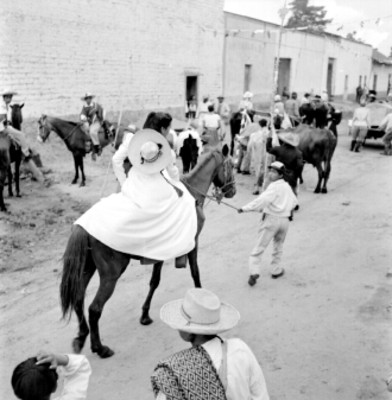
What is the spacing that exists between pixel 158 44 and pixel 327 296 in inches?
598

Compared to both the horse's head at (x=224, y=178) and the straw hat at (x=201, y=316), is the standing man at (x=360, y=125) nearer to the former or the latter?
the horse's head at (x=224, y=178)

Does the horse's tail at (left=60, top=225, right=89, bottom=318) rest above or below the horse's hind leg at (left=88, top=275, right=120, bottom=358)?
above

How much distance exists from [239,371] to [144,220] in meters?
2.30

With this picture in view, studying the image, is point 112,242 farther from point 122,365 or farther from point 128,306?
point 128,306

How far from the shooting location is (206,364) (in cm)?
207

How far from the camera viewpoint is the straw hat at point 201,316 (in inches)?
85.3

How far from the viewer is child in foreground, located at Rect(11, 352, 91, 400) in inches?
82.0

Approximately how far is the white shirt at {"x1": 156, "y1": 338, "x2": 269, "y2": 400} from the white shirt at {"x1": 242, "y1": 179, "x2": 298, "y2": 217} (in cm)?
350

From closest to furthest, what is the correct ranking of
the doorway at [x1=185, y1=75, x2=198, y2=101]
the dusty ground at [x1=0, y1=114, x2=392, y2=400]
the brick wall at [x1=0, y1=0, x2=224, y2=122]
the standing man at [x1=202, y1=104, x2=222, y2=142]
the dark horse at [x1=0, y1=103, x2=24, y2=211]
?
1. the dusty ground at [x1=0, y1=114, x2=392, y2=400]
2. the dark horse at [x1=0, y1=103, x2=24, y2=211]
3. the standing man at [x1=202, y1=104, x2=222, y2=142]
4. the brick wall at [x1=0, y1=0, x2=224, y2=122]
5. the doorway at [x1=185, y1=75, x2=198, y2=101]

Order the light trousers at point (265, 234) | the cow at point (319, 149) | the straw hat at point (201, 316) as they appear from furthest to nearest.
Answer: the cow at point (319, 149) → the light trousers at point (265, 234) → the straw hat at point (201, 316)

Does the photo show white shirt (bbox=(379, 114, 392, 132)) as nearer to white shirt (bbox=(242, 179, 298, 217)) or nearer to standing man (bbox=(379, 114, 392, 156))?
standing man (bbox=(379, 114, 392, 156))

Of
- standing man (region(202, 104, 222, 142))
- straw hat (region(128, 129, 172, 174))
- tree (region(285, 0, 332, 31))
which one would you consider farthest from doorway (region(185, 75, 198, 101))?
tree (region(285, 0, 332, 31))

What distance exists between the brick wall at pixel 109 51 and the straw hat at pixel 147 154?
8.87 m

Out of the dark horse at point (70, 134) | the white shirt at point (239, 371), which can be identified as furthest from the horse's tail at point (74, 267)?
the dark horse at point (70, 134)
